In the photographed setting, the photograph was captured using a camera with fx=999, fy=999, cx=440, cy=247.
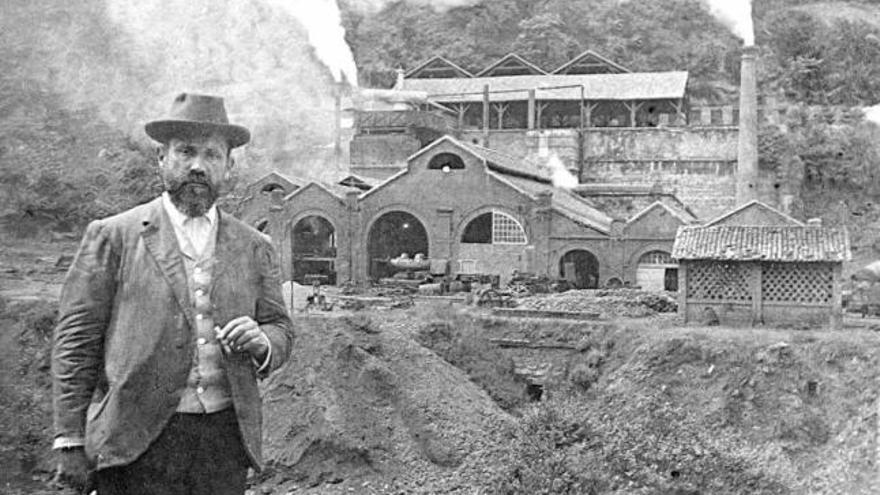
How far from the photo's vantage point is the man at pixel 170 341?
3.99 metres

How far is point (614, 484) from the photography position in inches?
551

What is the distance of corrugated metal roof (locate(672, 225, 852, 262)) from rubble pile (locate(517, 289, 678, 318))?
2.48m

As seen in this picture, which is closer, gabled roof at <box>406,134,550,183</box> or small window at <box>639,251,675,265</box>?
small window at <box>639,251,675,265</box>

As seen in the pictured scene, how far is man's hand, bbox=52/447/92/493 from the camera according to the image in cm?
395

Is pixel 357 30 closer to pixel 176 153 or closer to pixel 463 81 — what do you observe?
pixel 463 81

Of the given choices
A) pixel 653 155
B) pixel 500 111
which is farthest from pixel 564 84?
pixel 653 155

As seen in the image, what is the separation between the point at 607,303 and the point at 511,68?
2759 cm

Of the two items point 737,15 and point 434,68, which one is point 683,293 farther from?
point 434,68

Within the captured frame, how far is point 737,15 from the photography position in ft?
150

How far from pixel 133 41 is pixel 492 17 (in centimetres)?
2022

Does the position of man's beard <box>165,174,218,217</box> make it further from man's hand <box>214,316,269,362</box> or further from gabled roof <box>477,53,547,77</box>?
gabled roof <box>477,53,547,77</box>

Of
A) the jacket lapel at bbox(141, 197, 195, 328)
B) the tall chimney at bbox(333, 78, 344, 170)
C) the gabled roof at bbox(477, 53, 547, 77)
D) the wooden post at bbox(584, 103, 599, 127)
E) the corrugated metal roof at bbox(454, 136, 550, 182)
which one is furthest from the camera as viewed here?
the gabled roof at bbox(477, 53, 547, 77)

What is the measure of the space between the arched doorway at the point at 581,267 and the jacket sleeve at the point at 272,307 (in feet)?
93.4

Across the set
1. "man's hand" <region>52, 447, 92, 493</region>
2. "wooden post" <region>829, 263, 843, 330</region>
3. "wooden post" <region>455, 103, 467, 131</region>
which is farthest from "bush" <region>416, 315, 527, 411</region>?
"wooden post" <region>455, 103, 467, 131</region>
